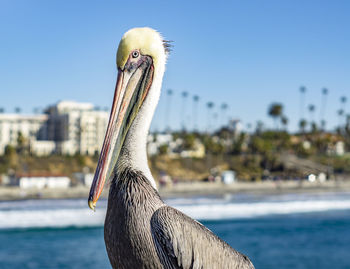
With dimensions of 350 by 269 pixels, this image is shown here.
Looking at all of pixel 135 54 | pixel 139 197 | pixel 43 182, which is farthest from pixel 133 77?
pixel 43 182

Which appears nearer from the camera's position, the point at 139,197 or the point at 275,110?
the point at 139,197

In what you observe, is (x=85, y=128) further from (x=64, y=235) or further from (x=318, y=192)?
(x=64, y=235)

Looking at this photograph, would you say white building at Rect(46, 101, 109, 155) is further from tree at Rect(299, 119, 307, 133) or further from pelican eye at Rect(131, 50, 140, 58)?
pelican eye at Rect(131, 50, 140, 58)

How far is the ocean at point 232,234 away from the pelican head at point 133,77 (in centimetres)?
1430

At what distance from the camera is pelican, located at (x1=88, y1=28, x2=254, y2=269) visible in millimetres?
1955

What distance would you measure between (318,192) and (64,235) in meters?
29.8

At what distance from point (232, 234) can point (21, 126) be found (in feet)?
226

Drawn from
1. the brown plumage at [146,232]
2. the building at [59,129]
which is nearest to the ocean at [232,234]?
the brown plumage at [146,232]

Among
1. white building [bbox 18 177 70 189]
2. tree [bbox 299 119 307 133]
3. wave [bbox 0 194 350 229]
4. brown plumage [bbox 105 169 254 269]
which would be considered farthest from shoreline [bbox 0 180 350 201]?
brown plumage [bbox 105 169 254 269]

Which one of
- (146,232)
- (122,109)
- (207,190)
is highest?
(122,109)

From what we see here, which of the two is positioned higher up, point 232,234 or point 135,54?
point 135,54

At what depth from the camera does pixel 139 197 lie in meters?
1.99

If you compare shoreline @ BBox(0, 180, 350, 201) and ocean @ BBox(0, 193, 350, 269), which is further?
shoreline @ BBox(0, 180, 350, 201)

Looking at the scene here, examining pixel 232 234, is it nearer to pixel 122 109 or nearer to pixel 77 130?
pixel 122 109
